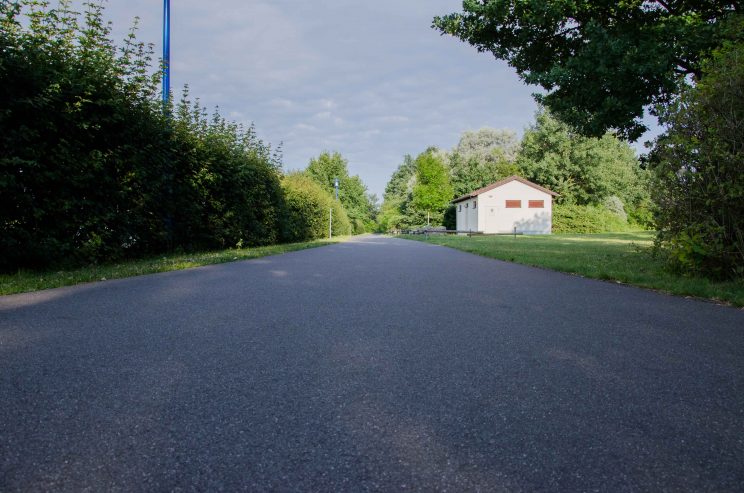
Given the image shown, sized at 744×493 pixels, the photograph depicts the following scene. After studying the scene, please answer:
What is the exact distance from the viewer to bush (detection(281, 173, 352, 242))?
21797mm

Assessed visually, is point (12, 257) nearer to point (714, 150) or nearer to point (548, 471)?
point (548, 471)

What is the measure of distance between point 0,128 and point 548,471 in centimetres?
875

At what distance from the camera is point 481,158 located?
6444 cm

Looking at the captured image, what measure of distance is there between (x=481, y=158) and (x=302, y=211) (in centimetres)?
4534

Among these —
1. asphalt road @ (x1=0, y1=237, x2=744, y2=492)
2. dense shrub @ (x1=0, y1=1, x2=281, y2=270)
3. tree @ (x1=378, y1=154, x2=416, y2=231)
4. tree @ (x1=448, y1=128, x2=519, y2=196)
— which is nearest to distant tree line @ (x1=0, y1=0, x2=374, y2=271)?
dense shrub @ (x1=0, y1=1, x2=281, y2=270)

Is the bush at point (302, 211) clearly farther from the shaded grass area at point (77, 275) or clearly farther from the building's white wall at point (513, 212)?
the building's white wall at point (513, 212)

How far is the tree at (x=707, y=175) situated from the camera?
21.0 ft

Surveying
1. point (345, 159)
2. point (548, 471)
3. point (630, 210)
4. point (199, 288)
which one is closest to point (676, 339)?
point (548, 471)

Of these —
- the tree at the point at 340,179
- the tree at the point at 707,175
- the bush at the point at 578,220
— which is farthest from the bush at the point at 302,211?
the tree at the point at 340,179

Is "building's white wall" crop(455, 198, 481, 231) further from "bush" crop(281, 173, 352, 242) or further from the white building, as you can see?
"bush" crop(281, 173, 352, 242)

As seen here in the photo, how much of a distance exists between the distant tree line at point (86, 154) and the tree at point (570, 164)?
43.9 metres

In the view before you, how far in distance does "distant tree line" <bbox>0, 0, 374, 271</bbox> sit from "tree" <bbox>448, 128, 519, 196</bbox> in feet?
162

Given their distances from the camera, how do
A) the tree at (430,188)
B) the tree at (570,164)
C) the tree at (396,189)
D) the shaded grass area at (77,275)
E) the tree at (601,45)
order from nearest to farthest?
the shaded grass area at (77,275) → the tree at (601,45) → the tree at (570,164) → the tree at (430,188) → the tree at (396,189)

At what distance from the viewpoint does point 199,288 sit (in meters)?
6.39
